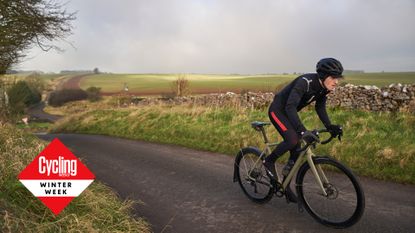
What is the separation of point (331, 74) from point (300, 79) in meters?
0.41

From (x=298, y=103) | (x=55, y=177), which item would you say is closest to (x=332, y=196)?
(x=298, y=103)

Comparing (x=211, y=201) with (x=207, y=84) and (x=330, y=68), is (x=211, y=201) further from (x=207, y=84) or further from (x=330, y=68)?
(x=207, y=84)

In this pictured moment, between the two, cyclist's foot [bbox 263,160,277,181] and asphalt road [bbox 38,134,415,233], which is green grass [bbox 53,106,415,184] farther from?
cyclist's foot [bbox 263,160,277,181]

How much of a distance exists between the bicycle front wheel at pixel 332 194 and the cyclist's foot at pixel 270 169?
0.44 m

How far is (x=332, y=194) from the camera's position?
454cm

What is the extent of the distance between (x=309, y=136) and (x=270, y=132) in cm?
618

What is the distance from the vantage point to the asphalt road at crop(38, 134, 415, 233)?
4.64 meters

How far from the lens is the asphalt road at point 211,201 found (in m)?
4.64

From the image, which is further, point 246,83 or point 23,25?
point 246,83

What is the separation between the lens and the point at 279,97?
5105 mm

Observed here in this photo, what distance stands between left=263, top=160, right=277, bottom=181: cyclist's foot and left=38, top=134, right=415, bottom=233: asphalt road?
54 centimetres

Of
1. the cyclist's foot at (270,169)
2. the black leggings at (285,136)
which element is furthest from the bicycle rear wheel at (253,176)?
the black leggings at (285,136)

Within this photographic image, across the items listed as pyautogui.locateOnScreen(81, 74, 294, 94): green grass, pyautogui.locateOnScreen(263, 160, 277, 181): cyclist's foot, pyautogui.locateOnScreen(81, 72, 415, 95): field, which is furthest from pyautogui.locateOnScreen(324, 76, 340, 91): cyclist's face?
pyautogui.locateOnScreen(81, 74, 294, 94): green grass

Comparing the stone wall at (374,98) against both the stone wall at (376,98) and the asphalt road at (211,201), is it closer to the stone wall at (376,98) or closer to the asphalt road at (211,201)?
the stone wall at (376,98)
